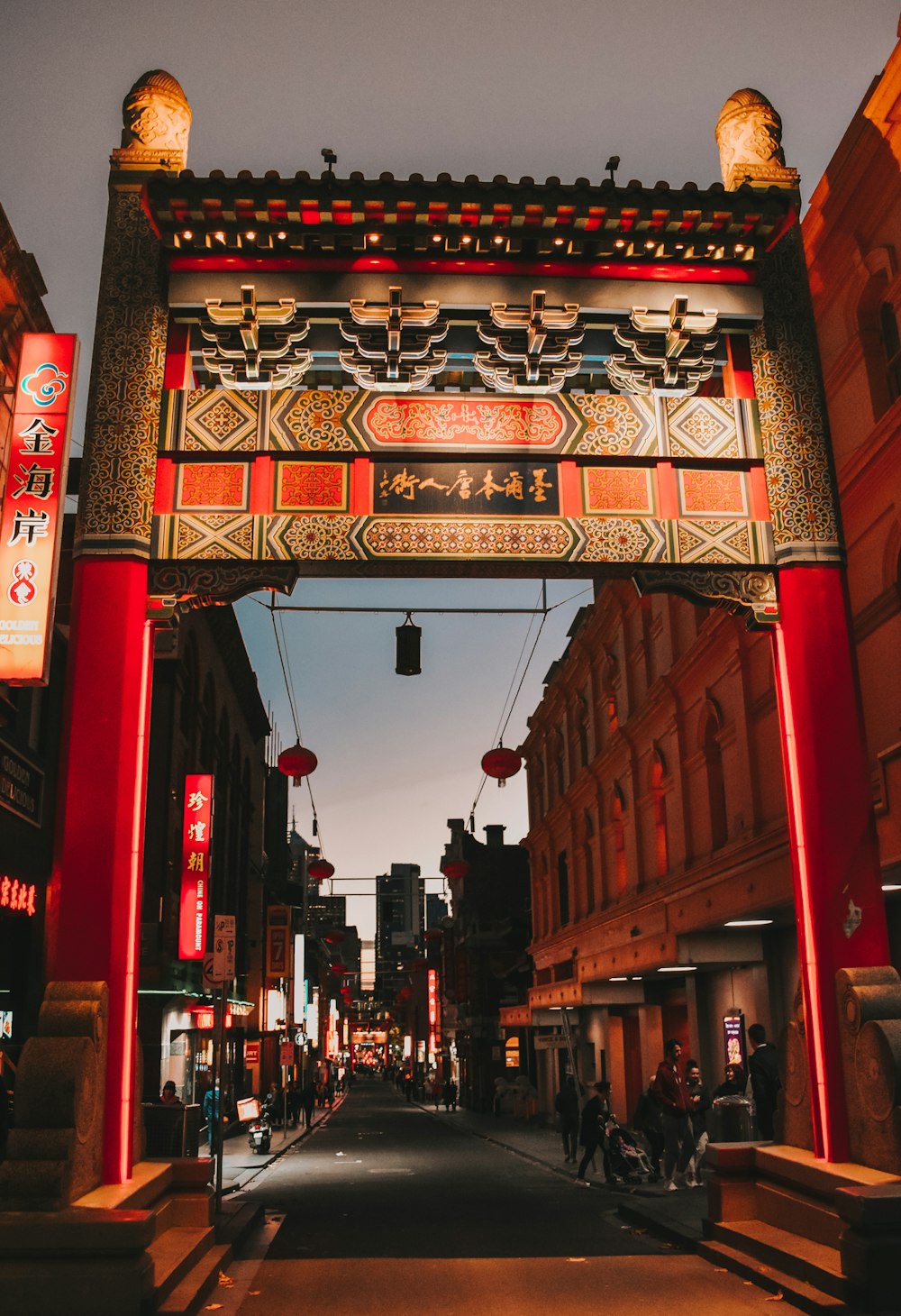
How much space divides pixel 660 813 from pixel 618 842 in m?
4.51

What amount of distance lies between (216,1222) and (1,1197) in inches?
154

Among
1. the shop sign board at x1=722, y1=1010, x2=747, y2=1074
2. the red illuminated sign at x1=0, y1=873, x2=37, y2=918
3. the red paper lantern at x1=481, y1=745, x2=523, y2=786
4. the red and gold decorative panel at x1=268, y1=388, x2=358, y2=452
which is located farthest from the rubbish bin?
the red paper lantern at x1=481, y1=745, x2=523, y2=786

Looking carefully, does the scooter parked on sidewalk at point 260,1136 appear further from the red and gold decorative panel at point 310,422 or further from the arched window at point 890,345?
the arched window at point 890,345

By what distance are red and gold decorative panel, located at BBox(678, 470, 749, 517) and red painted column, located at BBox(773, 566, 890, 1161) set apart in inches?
34.7

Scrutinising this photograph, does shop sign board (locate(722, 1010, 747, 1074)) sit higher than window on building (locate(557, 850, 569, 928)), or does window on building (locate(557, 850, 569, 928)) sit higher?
window on building (locate(557, 850, 569, 928))

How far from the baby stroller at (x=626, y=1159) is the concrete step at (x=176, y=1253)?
9.95 m

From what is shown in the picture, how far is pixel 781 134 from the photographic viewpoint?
42.2 feet

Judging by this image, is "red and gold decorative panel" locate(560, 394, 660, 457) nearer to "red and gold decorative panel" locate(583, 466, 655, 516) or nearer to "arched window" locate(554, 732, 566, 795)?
"red and gold decorative panel" locate(583, 466, 655, 516)

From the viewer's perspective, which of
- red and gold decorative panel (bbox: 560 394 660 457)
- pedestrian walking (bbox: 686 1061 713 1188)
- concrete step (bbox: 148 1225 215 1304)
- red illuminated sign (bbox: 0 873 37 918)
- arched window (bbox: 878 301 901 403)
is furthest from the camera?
pedestrian walking (bbox: 686 1061 713 1188)

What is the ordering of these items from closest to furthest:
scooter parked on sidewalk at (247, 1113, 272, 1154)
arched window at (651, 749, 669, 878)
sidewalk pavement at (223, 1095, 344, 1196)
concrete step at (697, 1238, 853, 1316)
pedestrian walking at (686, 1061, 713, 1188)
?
concrete step at (697, 1238, 853, 1316) < pedestrian walking at (686, 1061, 713, 1188) < sidewalk pavement at (223, 1095, 344, 1196) < arched window at (651, 749, 669, 878) < scooter parked on sidewalk at (247, 1113, 272, 1154)

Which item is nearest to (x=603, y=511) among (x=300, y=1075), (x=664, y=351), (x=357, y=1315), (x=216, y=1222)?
(x=664, y=351)

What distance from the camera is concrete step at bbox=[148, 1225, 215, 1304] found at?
8547 mm

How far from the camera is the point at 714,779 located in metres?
23.9

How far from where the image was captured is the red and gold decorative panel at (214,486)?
1117 cm
